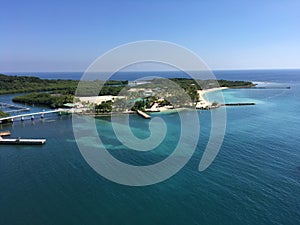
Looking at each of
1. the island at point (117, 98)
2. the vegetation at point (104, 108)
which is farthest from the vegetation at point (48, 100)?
the vegetation at point (104, 108)

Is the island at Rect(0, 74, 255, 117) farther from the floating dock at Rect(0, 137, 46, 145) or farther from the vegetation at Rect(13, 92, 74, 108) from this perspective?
the floating dock at Rect(0, 137, 46, 145)

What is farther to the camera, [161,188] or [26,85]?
[26,85]

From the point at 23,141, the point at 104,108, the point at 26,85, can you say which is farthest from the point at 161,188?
the point at 26,85

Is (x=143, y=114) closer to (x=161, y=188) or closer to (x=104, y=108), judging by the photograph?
(x=104, y=108)

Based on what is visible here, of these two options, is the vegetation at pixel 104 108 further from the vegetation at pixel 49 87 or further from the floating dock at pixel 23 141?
the vegetation at pixel 49 87

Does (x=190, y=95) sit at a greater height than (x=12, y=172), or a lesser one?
greater

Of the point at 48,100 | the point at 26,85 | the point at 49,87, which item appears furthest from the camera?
the point at 26,85

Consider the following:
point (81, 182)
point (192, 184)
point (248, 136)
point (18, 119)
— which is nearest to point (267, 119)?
point (248, 136)

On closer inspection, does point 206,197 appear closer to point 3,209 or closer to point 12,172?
point 3,209
